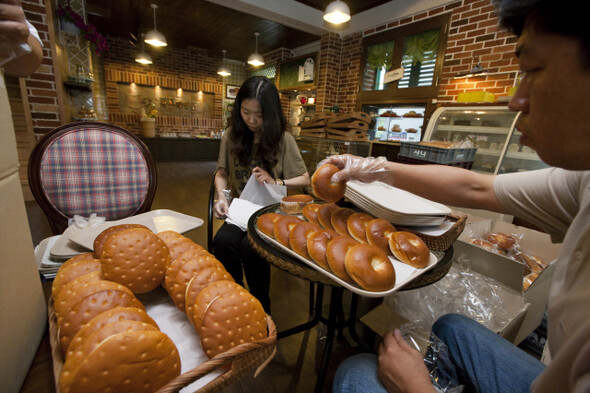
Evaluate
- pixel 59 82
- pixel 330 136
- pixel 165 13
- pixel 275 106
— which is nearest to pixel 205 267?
pixel 275 106

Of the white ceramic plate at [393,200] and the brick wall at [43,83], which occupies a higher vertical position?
the brick wall at [43,83]

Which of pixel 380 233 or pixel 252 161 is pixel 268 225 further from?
pixel 252 161

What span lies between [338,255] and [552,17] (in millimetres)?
650

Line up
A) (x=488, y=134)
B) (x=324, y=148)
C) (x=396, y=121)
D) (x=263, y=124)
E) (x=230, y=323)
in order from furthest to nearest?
1. (x=396, y=121)
2. (x=324, y=148)
3. (x=488, y=134)
4. (x=263, y=124)
5. (x=230, y=323)

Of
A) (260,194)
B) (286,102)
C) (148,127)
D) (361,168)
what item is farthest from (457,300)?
(148,127)

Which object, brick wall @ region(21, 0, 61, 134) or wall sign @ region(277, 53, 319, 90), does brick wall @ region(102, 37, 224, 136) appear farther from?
brick wall @ region(21, 0, 61, 134)

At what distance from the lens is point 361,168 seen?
1028 mm

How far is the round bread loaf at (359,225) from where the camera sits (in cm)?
90

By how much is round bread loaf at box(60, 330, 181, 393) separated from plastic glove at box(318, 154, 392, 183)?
757mm

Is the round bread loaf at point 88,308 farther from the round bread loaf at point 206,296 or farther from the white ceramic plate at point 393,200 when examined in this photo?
the white ceramic plate at point 393,200

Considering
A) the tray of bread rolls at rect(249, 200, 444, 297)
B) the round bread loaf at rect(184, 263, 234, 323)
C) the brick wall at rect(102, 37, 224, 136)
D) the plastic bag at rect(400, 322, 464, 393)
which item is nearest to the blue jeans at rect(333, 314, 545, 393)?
the plastic bag at rect(400, 322, 464, 393)

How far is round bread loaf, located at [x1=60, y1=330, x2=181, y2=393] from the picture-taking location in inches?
13.9

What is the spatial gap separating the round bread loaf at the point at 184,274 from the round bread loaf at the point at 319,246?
0.93ft

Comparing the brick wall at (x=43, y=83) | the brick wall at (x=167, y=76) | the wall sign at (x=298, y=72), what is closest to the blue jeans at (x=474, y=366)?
the brick wall at (x=43, y=83)
